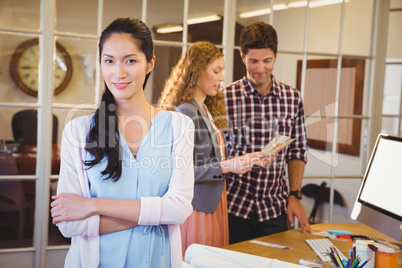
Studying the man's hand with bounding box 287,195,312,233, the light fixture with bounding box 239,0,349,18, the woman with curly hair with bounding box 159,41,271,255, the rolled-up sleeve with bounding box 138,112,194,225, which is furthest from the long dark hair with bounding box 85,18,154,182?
the light fixture with bounding box 239,0,349,18

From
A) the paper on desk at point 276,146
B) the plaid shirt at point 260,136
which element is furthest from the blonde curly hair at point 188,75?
the paper on desk at point 276,146

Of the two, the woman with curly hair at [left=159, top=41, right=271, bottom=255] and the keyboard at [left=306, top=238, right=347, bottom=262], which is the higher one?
the woman with curly hair at [left=159, top=41, right=271, bottom=255]

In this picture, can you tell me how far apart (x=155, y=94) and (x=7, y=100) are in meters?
1.06

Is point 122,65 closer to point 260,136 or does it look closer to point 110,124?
point 110,124

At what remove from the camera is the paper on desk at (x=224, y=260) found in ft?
4.81

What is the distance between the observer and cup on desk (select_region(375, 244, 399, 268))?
159cm

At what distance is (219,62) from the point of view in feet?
7.58

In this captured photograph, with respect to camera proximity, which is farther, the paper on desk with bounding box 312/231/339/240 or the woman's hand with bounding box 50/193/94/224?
the paper on desk with bounding box 312/231/339/240

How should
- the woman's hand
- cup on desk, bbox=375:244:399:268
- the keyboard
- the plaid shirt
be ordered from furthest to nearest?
1. the plaid shirt
2. the keyboard
3. cup on desk, bbox=375:244:399:268
4. the woman's hand

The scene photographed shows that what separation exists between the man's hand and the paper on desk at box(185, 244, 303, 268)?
812 mm

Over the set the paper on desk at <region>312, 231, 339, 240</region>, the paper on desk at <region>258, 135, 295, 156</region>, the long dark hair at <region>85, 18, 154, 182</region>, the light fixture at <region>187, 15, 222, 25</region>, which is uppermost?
the light fixture at <region>187, 15, 222, 25</region>

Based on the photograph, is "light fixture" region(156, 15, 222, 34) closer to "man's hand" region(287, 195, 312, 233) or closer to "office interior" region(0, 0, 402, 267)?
"office interior" region(0, 0, 402, 267)

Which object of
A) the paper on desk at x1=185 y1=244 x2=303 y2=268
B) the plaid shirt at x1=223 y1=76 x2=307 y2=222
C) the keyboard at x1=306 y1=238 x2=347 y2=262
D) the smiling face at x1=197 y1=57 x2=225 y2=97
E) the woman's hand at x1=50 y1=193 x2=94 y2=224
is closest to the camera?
the woman's hand at x1=50 y1=193 x2=94 y2=224

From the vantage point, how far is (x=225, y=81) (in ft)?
11.1
